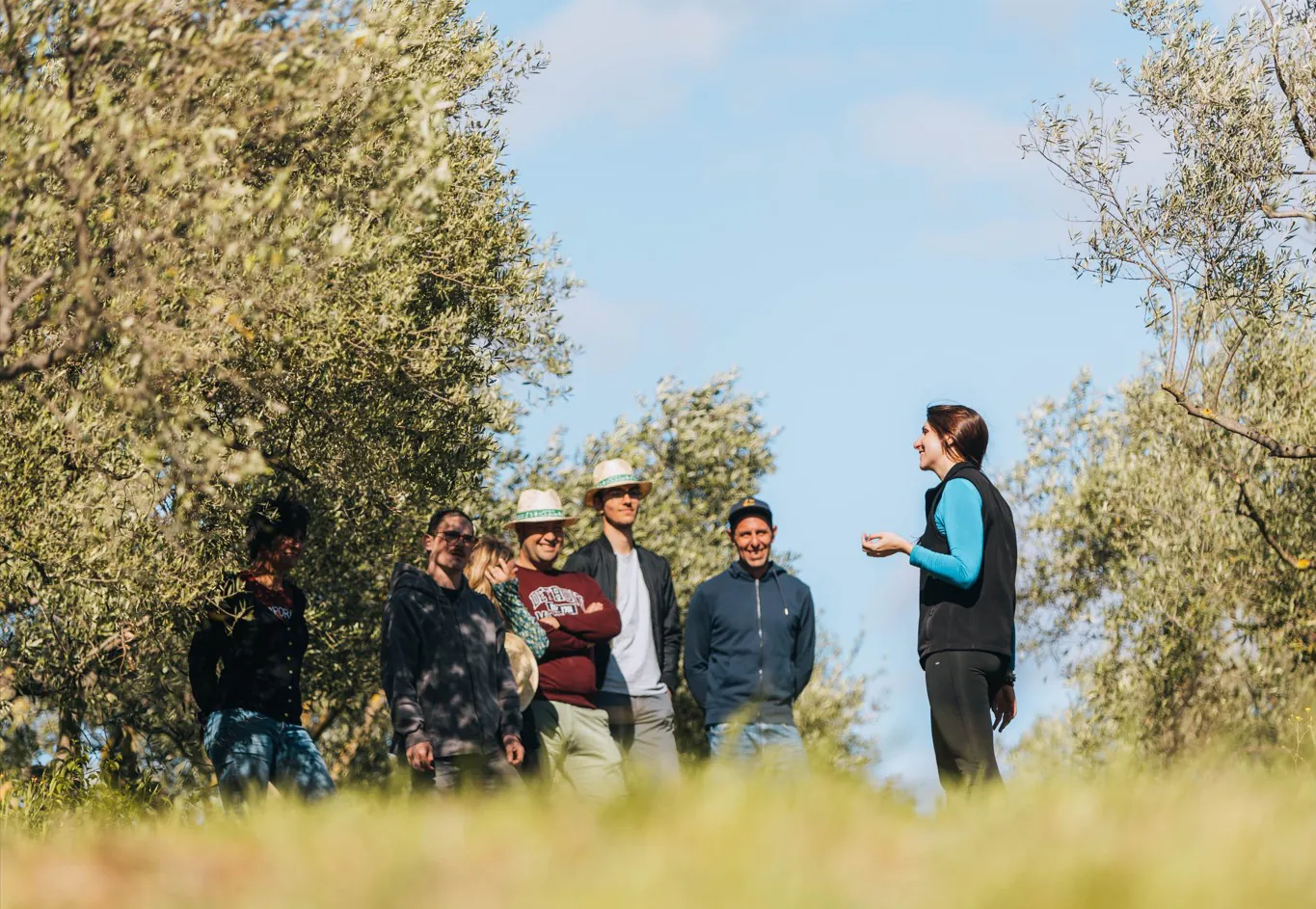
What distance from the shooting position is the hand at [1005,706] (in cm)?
784

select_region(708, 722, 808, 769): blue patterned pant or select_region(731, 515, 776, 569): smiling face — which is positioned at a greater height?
select_region(731, 515, 776, 569): smiling face

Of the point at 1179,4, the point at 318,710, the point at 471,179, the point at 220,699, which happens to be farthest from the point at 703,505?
the point at 220,699

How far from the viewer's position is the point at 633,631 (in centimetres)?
1038

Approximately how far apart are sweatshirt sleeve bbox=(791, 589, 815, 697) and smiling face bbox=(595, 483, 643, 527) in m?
1.44

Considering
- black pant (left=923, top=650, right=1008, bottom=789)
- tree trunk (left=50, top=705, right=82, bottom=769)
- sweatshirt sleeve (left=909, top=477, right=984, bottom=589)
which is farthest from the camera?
tree trunk (left=50, top=705, right=82, bottom=769)

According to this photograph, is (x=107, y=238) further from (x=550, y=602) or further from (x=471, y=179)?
(x=471, y=179)

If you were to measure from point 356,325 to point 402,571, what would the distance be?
4.55 m

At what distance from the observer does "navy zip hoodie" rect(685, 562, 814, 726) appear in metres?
10.1

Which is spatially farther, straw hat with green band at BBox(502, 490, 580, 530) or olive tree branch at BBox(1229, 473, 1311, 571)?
olive tree branch at BBox(1229, 473, 1311, 571)

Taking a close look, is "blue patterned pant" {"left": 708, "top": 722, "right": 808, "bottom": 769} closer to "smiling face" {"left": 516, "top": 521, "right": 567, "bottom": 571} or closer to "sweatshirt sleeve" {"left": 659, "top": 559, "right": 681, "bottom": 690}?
"sweatshirt sleeve" {"left": 659, "top": 559, "right": 681, "bottom": 690}

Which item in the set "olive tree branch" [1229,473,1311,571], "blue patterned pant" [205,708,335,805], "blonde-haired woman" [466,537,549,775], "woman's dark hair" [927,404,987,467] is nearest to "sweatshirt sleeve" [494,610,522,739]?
"blonde-haired woman" [466,537,549,775]

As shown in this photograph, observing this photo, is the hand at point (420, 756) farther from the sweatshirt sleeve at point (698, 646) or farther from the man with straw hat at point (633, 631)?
the sweatshirt sleeve at point (698, 646)

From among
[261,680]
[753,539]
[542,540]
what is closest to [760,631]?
[753,539]

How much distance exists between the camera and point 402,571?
28.8 feet
